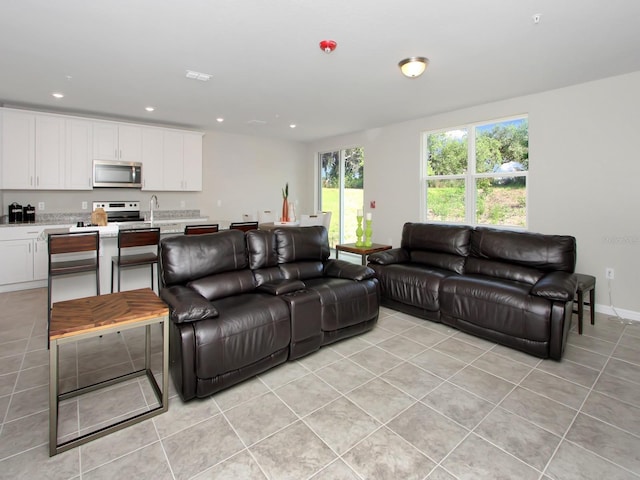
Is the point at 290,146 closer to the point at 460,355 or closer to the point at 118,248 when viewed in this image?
the point at 118,248

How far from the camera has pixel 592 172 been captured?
390 centimetres

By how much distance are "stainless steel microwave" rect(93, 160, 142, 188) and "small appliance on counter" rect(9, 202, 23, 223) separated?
1032 millimetres

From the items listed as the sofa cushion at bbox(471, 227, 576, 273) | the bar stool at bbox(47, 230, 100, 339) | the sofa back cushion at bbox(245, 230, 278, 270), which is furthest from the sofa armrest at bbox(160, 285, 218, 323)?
the sofa cushion at bbox(471, 227, 576, 273)

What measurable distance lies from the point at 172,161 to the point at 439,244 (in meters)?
4.68

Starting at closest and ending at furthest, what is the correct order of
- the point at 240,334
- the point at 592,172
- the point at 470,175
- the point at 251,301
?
the point at 240,334, the point at 251,301, the point at 592,172, the point at 470,175

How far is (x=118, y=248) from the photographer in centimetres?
336

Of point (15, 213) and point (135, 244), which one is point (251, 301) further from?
point (15, 213)

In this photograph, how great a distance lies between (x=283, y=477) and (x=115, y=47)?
11.6 feet

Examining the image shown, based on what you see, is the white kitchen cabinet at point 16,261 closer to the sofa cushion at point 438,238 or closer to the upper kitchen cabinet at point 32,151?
the upper kitchen cabinet at point 32,151

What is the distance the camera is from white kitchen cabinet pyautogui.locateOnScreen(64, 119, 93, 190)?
513 centimetres

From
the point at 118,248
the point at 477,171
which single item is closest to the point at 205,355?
the point at 118,248

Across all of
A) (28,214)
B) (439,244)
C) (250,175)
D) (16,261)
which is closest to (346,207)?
(250,175)

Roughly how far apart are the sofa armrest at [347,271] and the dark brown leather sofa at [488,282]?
0.67m

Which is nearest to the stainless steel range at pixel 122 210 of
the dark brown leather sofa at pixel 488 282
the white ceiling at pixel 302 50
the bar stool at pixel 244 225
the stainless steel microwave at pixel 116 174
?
the stainless steel microwave at pixel 116 174
